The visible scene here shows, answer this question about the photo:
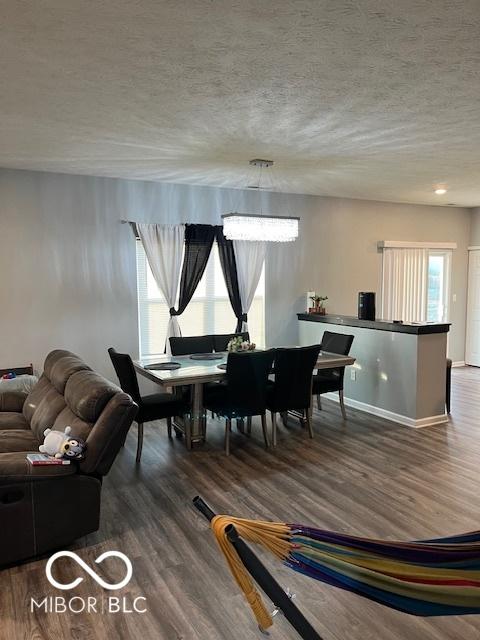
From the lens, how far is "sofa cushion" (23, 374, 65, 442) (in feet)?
11.3

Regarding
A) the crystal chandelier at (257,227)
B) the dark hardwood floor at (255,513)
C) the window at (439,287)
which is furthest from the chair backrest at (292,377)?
the window at (439,287)

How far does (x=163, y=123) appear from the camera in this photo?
3.35 m

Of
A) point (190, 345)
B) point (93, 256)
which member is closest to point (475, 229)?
point (190, 345)

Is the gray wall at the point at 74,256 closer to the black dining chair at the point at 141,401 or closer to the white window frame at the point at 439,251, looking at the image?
the black dining chair at the point at 141,401

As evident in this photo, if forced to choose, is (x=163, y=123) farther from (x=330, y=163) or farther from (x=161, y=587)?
(x=161, y=587)

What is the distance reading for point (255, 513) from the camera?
324 cm

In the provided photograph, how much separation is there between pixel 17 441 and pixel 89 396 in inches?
30.1

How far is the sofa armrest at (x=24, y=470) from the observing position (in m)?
2.63

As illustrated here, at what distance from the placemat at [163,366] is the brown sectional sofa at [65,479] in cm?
105

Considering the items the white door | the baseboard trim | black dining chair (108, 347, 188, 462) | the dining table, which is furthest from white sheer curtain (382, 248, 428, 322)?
black dining chair (108, 347, 188, 462)

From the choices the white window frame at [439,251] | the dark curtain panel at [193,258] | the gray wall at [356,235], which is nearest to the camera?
the dark curtain panel at [193,258]

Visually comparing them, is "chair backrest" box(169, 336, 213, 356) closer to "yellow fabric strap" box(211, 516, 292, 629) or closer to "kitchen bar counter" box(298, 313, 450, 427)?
"kitchen bar counter" box(298, 313, 450, 427)

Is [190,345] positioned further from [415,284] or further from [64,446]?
[415,284]

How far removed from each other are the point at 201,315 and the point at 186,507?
2982mm
